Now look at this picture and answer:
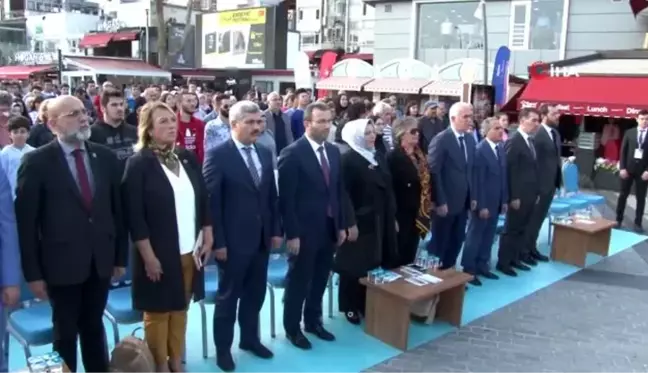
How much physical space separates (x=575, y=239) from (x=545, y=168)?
0.97m

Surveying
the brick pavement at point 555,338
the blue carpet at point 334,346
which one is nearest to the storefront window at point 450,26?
the brick pavement at point 555,338

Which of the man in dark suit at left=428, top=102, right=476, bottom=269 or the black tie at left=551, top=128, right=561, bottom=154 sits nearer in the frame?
the man in dark suit at left=428, top=102, right=476, bottom=269

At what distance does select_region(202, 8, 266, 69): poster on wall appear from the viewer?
84.5ft

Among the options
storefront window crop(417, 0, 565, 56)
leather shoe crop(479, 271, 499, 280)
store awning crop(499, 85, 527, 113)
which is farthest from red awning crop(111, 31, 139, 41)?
leather shoe crop(479, 271, 499, 280)

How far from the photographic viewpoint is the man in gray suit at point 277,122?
7.97 meters

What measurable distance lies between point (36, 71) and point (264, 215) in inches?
1110

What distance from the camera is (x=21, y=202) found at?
2.79m

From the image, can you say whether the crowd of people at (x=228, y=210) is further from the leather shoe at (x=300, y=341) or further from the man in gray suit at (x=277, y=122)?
the man in gray suit at (x=277, y=122)

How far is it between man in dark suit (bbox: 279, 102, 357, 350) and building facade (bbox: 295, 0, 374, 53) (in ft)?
96.8

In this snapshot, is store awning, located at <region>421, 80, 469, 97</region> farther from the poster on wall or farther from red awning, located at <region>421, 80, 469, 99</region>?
the poster on wall

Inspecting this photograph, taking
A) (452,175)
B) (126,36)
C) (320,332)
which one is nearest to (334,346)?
(320,332)

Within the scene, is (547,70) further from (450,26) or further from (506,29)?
(450,26)

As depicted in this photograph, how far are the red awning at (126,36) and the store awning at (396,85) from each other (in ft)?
60.9

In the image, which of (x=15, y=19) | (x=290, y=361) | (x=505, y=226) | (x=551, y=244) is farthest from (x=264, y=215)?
(x=15, y=19)
